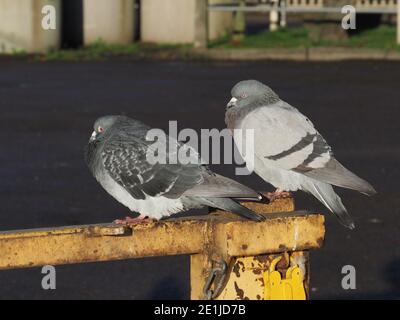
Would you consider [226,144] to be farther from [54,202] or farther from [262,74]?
[262,74]

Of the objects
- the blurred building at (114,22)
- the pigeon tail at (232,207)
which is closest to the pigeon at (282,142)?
the pigeon tail at (232,207)

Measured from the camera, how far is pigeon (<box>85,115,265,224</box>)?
4.95 m

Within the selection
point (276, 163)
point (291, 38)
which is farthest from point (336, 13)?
point (276, 163)

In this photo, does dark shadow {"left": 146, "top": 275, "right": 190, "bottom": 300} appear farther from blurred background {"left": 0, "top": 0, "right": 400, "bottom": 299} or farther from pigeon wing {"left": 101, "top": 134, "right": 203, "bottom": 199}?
pigeon wing {"left": 101, "top": 134, "right": 203, "bottom": 199}

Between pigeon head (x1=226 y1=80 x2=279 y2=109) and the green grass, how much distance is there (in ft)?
51.2

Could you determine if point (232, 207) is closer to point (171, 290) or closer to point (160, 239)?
point (160, 239)

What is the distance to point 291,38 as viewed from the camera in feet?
77.2

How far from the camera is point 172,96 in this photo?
17.1m

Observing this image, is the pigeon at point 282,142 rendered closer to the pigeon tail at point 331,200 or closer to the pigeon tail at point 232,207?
the pigeon tail at point 331,200

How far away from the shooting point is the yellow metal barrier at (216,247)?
4309 mm

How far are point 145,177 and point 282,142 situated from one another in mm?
1123

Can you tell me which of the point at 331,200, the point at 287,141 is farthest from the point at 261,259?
the point at 287,141

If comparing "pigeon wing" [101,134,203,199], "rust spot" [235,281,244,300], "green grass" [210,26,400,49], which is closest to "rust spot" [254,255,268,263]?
"rust spot" [235,281,244,300]
